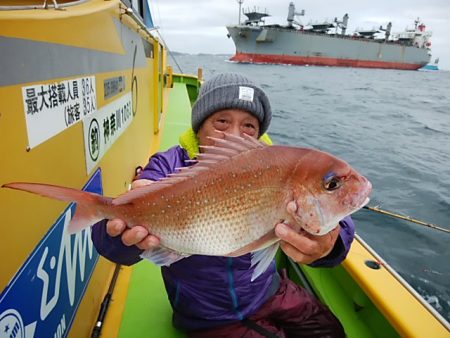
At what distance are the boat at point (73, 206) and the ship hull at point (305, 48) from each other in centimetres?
6211

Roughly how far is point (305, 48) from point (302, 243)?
6684 centimetres

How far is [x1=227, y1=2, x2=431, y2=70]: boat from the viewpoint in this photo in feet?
199

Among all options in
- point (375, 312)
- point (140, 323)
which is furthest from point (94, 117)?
point (375, 312)

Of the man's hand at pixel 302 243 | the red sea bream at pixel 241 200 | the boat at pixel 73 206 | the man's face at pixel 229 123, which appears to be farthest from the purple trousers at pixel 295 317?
the man's face at pixel 229 123

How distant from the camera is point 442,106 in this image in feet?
63.5

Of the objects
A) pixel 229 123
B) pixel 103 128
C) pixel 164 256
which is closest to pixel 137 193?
pixel 164 256

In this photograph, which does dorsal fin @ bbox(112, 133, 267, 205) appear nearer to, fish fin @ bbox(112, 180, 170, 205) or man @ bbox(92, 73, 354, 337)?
fish fin @ bbox(112, 180, 170, 205)

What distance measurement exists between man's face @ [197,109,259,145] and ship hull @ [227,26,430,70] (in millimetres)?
62412

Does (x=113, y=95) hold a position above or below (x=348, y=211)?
above

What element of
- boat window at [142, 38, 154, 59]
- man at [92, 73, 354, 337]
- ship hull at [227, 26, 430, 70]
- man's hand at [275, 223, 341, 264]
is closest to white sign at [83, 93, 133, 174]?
man at [92, 73, 354, 337]

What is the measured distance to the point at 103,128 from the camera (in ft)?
7.15

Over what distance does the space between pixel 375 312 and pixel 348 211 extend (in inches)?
60.0

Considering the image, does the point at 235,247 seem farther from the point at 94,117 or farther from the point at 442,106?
the point at 442,106

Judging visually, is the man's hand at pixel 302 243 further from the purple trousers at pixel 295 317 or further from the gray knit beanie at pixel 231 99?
the gray knit beanie at pixel 231 99
